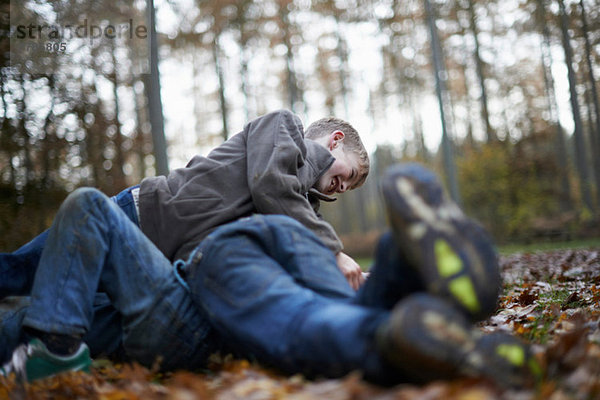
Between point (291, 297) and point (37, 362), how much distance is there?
1.06m

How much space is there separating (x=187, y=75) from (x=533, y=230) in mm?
14552

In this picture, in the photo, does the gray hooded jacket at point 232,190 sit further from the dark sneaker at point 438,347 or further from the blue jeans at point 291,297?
the dark sneaker at point 438,347

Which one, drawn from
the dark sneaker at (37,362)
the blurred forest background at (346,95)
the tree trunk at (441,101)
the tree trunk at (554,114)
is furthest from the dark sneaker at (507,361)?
the tree trunk at (554,114)

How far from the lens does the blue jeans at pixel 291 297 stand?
5.18 ft

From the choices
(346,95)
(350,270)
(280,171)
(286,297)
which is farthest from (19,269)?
(346,95)

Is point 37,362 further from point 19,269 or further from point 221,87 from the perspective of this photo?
point 221,87

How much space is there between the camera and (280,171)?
2.62 meters

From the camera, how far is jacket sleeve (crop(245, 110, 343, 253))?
257 cm

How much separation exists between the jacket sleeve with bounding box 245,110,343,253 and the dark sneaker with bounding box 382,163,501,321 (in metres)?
1.11

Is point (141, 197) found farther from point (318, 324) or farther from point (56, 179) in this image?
point (56, 179)

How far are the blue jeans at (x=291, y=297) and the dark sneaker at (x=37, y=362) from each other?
1.78 feet

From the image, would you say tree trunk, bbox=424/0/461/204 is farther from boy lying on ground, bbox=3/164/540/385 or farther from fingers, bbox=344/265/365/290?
boy lying on ground, bbox=3/164/540/385

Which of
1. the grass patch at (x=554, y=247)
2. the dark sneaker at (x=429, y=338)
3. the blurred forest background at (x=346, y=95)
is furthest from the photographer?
the grass patch at (x=554, y=247)

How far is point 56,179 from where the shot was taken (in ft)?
25.2
